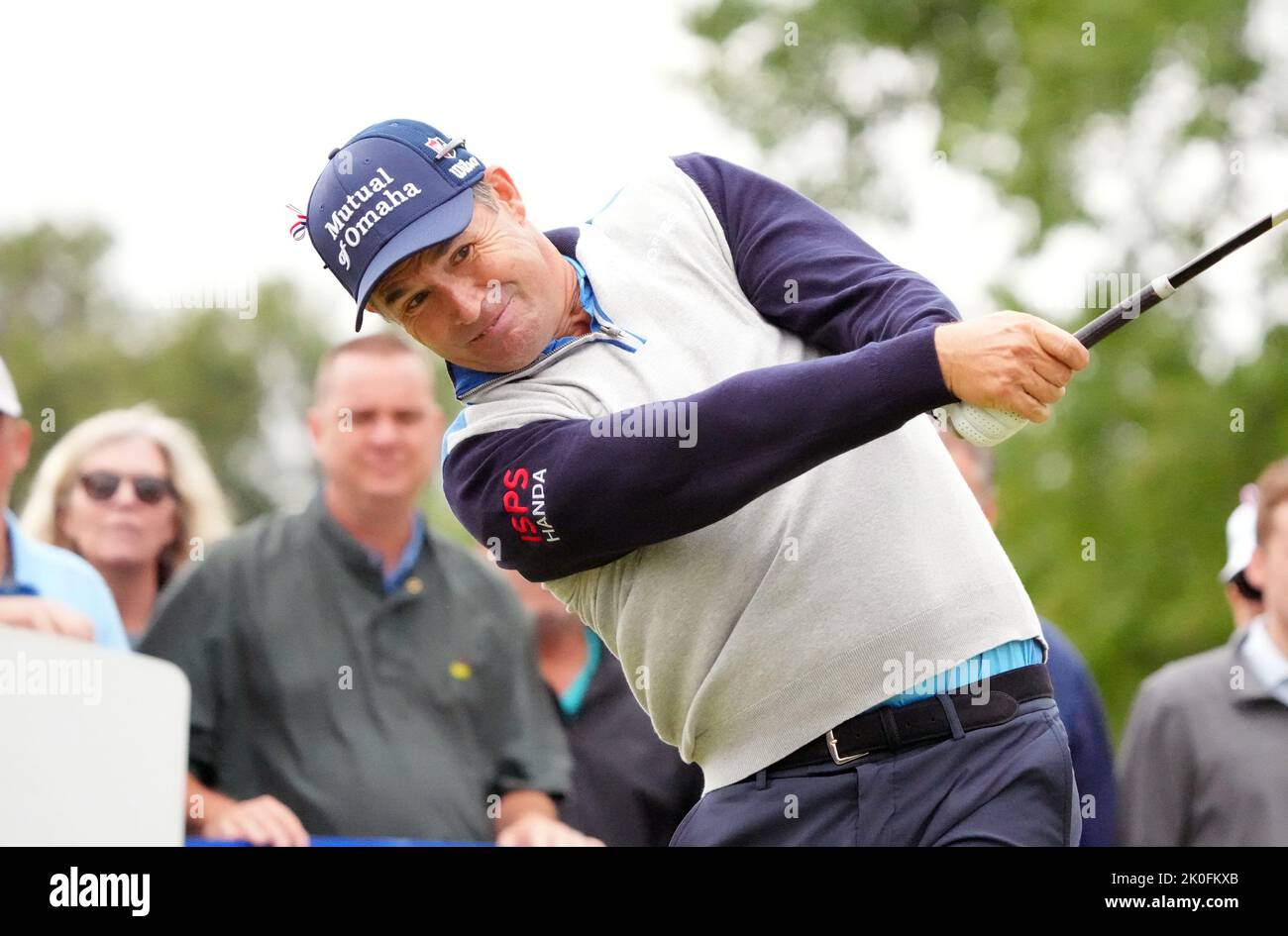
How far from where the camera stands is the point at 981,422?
2.61m

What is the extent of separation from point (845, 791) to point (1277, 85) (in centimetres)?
953

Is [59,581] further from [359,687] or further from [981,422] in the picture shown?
[981,422]

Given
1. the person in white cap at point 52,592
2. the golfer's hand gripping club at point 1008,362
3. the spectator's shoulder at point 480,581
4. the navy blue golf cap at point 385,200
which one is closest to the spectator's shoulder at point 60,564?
the person in white cap at point 52,592

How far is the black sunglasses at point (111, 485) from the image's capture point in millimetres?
5207

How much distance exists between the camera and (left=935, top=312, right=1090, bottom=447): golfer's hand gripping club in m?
2.50

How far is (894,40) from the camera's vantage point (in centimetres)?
1527

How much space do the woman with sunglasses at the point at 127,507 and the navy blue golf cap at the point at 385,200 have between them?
248 centimetres

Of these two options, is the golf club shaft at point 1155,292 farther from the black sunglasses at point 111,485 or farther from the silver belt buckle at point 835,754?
the black sunglasses at point 111,485

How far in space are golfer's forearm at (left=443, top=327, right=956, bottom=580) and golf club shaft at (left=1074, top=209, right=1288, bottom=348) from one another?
1.12ft

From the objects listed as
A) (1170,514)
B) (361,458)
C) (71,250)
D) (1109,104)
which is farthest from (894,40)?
(71,250)
